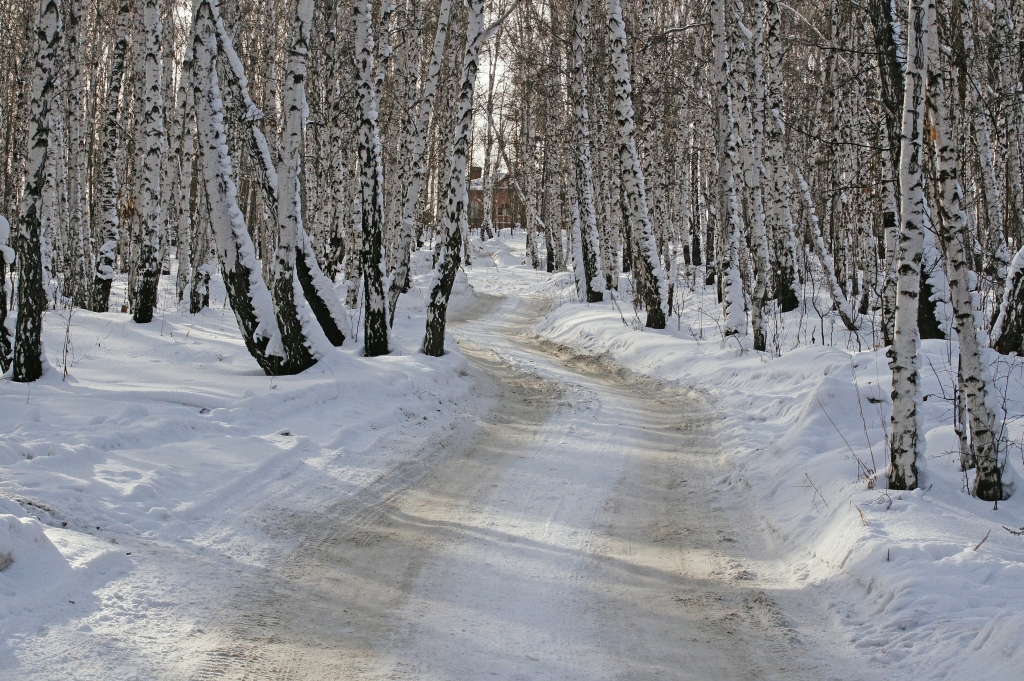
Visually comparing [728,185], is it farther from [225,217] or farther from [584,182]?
[225,217]

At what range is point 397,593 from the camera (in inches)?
176

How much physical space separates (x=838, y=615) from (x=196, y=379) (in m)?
7.64

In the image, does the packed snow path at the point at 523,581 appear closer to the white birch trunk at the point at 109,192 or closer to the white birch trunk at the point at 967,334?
the white birch trunk at the point at 967,334

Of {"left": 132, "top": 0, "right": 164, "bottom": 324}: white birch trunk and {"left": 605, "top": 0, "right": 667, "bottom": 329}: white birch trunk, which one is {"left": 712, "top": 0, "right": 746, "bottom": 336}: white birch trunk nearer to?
{"left": 605, "top": 0, "right": 667, "bottom": 329}: white birch trunk

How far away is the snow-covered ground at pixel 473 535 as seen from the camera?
12.5ft

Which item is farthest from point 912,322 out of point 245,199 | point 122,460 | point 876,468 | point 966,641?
point 245,199

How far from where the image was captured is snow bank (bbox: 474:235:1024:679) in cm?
394

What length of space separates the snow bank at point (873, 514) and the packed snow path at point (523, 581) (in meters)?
0.44

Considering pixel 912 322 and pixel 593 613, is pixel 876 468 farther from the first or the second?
pixel 593 613

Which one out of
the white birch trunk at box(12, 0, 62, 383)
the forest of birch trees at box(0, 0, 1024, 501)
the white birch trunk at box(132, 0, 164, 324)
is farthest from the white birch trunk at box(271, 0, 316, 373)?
the white birch trunk at box(132, 0, 164, 324)

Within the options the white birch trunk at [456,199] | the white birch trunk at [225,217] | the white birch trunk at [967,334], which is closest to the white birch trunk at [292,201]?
the white birch trunk at [225,217]

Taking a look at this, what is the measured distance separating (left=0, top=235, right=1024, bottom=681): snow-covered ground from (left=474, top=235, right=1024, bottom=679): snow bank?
0.08ft

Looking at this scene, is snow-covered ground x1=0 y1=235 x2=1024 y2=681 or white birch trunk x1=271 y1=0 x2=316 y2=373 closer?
snow-covered ground x1=0 y1=235 x2=1024 y2=681

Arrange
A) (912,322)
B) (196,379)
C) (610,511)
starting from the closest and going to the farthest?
(912,322) < (610,511) < (196,379)
